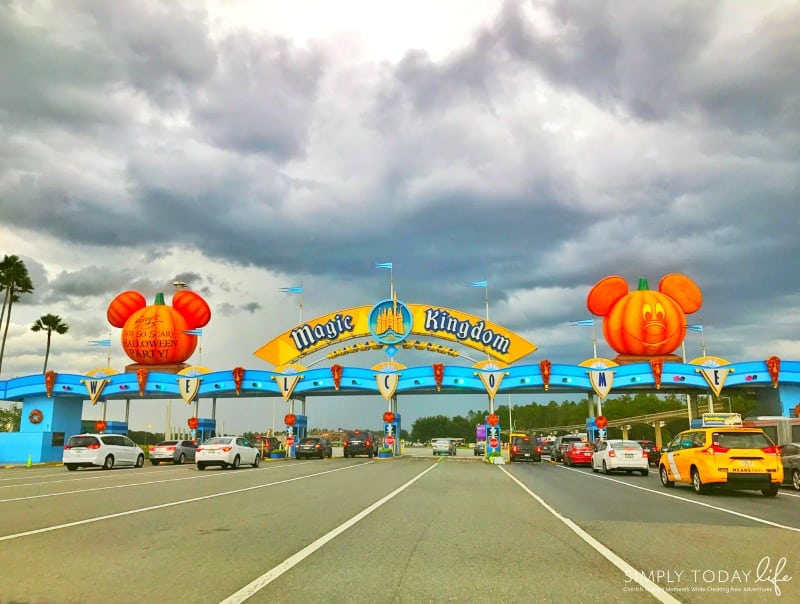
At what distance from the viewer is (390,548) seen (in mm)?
8375

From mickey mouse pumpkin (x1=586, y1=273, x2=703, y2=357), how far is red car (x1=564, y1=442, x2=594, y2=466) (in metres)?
12.7

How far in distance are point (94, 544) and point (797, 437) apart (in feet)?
78.0

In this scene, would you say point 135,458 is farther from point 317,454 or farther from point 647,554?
point 647,554

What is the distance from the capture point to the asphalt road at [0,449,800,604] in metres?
6.19

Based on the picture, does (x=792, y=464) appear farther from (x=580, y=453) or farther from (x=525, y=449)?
(x=525, y=449)

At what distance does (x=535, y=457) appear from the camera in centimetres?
4025

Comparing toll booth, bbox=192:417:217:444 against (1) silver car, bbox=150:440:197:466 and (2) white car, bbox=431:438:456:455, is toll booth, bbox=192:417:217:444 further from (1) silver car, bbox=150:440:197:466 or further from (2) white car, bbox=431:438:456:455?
(2) white car, bbox=431:438:456:455

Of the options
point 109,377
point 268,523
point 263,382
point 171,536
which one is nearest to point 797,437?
point 268,523

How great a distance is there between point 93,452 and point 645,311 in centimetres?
3542

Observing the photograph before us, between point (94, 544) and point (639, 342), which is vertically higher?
point (639, 342)

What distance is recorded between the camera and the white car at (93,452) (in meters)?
27.7

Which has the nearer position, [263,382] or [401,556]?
[401,556]

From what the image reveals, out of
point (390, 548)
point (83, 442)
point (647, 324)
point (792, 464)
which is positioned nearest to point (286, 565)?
point (390, 548)

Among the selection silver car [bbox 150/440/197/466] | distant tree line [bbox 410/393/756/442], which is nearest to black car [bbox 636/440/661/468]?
silver car [bbox 150/440/197/466]
